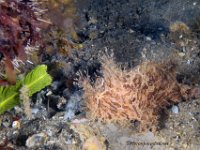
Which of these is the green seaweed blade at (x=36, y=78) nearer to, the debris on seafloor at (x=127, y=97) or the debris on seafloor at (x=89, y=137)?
the debris on seafloor at (x=127, y=97)

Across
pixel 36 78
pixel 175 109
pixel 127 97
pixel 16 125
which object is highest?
pixel 36 78

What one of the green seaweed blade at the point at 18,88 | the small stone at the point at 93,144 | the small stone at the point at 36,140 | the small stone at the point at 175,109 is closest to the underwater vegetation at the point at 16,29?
the green seaweed blade at the point at 18,88

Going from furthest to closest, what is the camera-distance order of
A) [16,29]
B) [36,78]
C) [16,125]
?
1. [36,78]
2. [16,125]
3. [16,29]

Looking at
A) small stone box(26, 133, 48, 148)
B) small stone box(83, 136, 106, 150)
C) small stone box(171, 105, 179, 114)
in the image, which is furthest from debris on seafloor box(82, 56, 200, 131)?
small stone box(26, 133, 48, 148)

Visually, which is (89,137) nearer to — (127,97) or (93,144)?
(93,144)

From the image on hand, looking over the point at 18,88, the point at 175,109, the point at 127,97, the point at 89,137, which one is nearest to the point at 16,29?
the point at 18,88

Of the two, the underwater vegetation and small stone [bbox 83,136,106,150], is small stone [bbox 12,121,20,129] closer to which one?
the underwater vegetation
